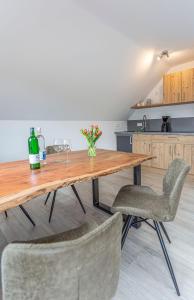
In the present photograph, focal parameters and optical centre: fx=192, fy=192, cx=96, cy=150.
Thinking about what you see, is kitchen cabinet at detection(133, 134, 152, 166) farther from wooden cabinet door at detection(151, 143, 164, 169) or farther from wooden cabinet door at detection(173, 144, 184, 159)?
wooden cabinet door at detection(173, 144, 184, 159)

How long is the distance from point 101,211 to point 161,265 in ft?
3.49

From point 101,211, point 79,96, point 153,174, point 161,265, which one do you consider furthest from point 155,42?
point 161,265

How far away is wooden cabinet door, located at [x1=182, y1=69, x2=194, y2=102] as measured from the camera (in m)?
3.94

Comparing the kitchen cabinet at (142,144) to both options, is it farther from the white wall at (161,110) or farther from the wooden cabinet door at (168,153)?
the white wall at (161,110)

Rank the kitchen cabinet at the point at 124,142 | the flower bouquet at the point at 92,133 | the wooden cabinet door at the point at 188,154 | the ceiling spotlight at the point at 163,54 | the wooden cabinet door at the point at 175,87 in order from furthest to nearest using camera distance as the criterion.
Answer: the kitchen cabinet at the point at 124,142
the wooden cabinet door at the point at 175,87
the wooden cabinet door at the point at 188,154
the ceiling spotlight at the point at 163,54
the flower bouquet at the point at 92,133

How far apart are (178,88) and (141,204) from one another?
3466 millimetres

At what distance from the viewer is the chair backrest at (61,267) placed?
58cm

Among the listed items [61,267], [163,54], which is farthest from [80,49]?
[61,267]

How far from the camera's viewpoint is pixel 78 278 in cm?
66

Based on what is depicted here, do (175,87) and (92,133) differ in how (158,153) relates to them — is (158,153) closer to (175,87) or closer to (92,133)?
(175,87)

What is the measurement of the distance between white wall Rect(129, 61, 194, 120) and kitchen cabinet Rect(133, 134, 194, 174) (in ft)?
2.54

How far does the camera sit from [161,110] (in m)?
4.88

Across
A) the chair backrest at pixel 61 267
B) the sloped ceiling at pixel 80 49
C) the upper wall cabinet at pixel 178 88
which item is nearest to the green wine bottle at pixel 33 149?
the chair backrest at pixel 61 267

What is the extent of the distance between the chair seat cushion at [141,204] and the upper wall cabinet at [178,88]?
3050 millimetres
